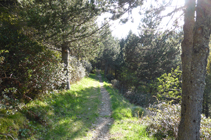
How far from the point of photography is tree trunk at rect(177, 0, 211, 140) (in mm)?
2518

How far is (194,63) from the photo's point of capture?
2.58 meters

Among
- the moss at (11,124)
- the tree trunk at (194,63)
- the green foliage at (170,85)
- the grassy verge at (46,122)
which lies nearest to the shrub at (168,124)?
the green foliage at (170,85)

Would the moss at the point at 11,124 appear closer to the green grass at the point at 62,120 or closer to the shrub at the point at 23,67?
the green grass at the point at 62,120

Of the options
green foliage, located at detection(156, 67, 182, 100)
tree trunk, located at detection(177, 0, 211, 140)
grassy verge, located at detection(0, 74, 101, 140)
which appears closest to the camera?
Result: tree trunk, located at detection(177, 0, 211, 140)

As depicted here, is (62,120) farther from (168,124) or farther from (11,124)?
(168,124)

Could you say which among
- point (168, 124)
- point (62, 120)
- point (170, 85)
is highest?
point (170, 85)

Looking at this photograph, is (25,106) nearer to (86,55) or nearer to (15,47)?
(15,47)

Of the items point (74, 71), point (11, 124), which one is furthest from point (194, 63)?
point (74, 71)

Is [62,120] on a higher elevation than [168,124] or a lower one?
lower

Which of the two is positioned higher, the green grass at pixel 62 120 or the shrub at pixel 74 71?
the shrub at pixel 74 71

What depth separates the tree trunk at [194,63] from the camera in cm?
252

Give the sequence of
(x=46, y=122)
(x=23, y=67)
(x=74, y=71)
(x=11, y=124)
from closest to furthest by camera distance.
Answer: (x=11, y=124)
(x=46, y=122)
(x=23, y=67)
(x=74, y=71)

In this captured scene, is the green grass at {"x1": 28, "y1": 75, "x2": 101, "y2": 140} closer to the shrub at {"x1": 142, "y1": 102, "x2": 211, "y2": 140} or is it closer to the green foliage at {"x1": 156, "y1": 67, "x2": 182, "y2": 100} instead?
the shrub at {"x1": 142, "y1": 102, "x2": 211, "y2": 140}

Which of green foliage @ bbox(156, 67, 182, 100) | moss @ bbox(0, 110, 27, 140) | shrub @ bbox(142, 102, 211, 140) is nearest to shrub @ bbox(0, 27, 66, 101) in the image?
moss @ bbox(0, 110, 27, 140)
